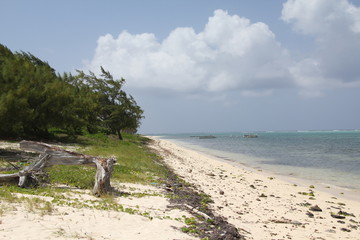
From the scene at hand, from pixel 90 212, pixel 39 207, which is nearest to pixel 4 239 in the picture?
pixel 39 207

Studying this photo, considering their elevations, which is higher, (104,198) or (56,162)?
(56,162)

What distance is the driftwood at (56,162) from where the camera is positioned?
10039mm

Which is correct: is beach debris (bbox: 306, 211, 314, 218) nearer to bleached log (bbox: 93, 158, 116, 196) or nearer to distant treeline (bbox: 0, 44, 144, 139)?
bleached log (bbox: 93, 158, 116, 196)

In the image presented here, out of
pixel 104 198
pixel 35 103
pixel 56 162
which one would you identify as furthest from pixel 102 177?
pixel 35 103

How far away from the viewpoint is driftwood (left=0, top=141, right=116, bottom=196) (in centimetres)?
1004

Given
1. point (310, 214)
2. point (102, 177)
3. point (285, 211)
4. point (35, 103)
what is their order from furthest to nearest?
point (35, 103), point (285, 211), point (310, 214), point (102, 177)

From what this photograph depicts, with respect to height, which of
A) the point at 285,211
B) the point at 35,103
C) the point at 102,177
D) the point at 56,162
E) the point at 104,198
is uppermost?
the point at 35,103

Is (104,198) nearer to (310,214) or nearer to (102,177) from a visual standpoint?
(102,177)

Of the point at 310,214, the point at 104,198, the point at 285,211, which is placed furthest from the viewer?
the point at 285,211

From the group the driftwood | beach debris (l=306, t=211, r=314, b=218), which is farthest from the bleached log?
beach debris (l=306, t=211, r=314, b=218)

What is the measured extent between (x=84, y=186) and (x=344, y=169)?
24.1 metres

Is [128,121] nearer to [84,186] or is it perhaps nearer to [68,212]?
[84,186]

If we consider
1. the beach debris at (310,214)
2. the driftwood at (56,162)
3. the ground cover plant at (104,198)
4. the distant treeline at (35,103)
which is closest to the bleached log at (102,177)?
the driftwood at (56,162)

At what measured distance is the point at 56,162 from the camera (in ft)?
38.5
